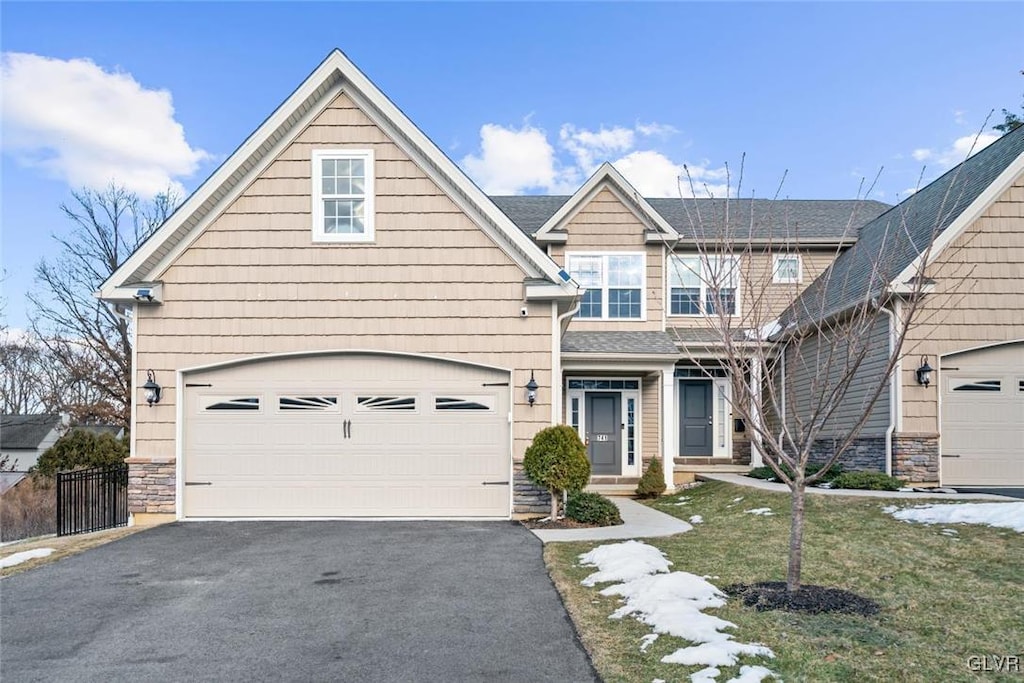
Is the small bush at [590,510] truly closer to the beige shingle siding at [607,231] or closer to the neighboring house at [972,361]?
the neighboring house at [972,361]

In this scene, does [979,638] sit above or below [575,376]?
below

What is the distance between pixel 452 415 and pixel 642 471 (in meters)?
6.95

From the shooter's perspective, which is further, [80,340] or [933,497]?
[80,340]

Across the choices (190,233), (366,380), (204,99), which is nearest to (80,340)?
(204,99)

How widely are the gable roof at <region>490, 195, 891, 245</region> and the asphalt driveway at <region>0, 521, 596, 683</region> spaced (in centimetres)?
1044

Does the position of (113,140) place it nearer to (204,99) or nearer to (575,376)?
(204,99)

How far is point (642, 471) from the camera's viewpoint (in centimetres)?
1683

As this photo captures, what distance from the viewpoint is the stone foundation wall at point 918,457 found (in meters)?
12.6

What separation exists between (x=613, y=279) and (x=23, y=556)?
1231 cm

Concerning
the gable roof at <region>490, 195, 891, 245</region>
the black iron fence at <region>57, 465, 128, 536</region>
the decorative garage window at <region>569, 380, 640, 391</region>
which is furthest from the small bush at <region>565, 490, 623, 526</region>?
the gable roof at <region>490, 195, 891, 245</region>

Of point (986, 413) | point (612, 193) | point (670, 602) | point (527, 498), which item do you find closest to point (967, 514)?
point (986, 413)

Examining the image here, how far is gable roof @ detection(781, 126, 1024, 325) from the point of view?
40.2 feet

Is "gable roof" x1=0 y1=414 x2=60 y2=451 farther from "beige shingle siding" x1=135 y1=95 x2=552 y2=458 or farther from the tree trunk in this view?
the tree trunk

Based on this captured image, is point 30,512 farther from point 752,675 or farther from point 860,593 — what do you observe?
point 752,675
